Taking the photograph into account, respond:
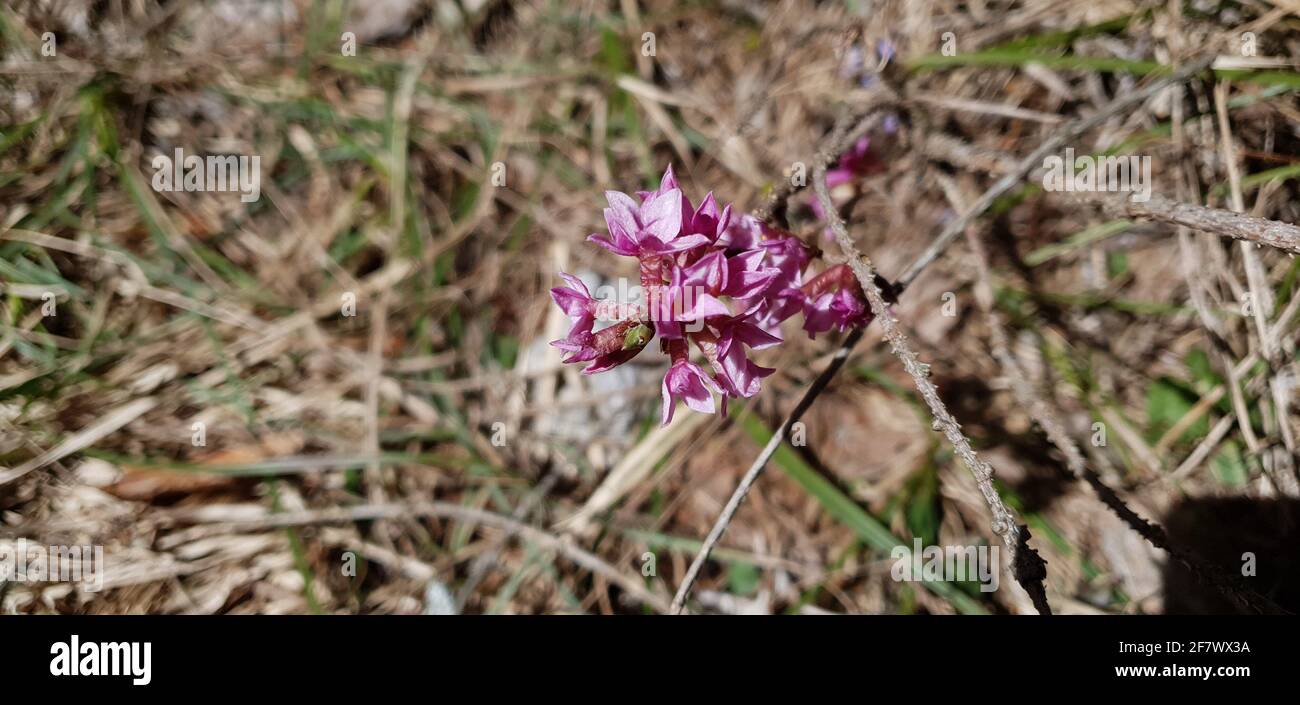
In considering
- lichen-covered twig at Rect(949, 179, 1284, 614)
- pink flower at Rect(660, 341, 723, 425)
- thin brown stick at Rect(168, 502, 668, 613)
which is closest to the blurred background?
thin brown stick at Rect(168, 502, 668, 613)

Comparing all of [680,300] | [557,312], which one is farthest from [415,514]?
[680,300]

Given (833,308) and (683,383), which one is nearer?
(683,383)

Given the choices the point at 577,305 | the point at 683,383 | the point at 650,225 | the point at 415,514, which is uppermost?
the point at 650,225

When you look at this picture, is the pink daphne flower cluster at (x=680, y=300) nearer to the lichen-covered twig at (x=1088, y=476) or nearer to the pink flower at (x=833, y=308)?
the pink flower at (x=833, y=308)

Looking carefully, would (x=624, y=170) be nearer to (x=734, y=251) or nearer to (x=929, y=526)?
(x=734, y=251)

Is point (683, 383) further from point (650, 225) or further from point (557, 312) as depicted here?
point (557, 312)
